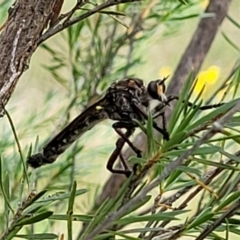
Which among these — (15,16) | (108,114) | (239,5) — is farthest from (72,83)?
(239,5)

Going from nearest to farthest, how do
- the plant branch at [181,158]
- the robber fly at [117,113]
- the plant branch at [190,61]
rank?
the plant branch at [181,158], the robber fly at [117,113], the plant branch at [190,61]

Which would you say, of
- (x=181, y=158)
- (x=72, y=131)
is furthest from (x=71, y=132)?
(x=181, y=158)

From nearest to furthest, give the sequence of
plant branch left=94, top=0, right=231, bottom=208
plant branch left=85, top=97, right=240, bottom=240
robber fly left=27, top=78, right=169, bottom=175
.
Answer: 1. plant branch left=85, top=97, right=240, bottom=240
2. robber fly left=27, top=78, right=169, bottom=175
3. plant branch left=94, top=0, right=231, bottom=208

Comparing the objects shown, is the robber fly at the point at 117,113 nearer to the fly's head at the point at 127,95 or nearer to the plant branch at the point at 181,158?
the fly's head at the point at 127,95

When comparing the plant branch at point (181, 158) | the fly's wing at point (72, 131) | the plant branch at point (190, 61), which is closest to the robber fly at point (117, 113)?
the fly's wing at point (72, 131)

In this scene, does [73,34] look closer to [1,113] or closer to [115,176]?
[115,176]

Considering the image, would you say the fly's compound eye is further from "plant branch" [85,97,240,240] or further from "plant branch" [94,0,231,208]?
"plant branch" [94,0,231,208]

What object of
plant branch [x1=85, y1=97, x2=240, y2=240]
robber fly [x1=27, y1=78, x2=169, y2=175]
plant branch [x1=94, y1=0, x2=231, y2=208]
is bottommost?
plant branch [x1=85, y1=97, x2=240, y2=240]

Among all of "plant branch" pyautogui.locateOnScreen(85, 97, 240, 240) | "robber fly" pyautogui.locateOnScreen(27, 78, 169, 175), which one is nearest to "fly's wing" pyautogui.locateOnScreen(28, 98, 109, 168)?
"robber fly" pyautogui.locateOnScreen(27, 78, 169, 175)
